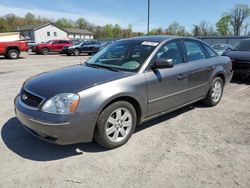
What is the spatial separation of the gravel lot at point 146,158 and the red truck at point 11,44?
16.1 metres

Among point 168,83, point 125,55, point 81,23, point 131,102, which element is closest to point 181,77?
point 168,83

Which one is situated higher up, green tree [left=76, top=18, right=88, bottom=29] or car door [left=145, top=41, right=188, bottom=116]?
green tree [left=76, top=18, right=88, bottom=29]

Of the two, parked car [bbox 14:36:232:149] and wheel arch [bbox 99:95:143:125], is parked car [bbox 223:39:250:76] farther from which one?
wheel arch [bbox 99:95:143:125]

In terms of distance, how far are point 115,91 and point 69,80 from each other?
72cm

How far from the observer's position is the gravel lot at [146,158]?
290 cm

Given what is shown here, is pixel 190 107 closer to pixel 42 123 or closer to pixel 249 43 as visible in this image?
pixel 42 123

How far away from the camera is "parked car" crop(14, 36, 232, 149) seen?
10.4 ft

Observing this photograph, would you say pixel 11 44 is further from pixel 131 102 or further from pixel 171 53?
pixel 131 102

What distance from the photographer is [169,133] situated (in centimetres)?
423

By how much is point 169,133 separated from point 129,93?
3.83 feet

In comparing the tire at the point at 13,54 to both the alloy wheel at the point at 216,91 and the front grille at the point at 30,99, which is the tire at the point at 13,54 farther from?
the alloy wheel at the point at 216,91

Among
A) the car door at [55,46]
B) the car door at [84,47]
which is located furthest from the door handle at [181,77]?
the car door at [55,46]

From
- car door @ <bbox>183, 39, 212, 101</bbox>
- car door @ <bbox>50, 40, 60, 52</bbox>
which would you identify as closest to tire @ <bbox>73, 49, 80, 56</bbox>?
car door @ <bbox>50, 40, 60, 52</bbox>

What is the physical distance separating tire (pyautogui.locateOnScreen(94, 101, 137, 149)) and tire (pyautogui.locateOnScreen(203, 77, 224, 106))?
8.19 feet
